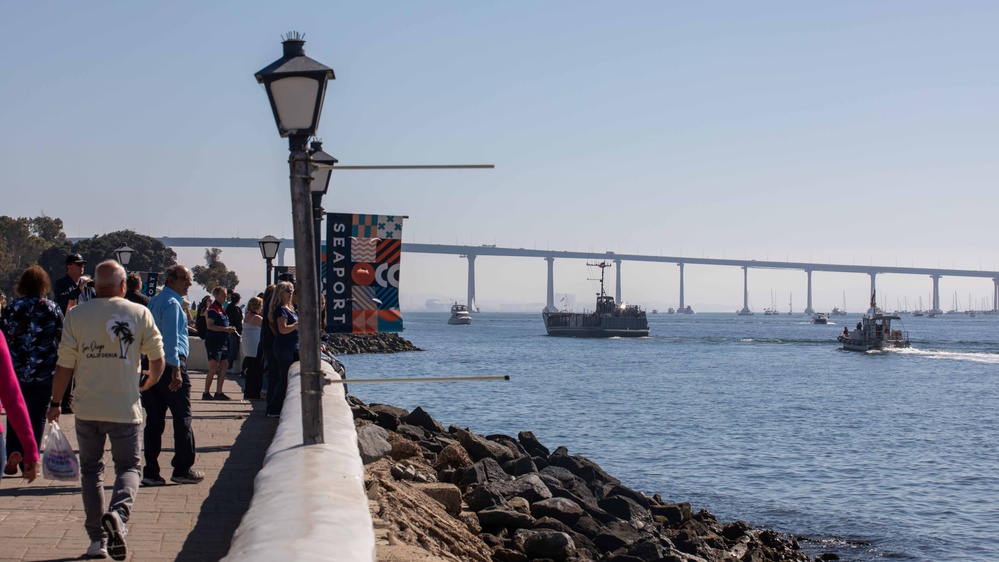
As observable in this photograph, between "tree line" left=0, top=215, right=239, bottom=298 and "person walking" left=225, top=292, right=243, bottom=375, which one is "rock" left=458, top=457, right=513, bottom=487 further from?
"tree line" left=0, top=215, right=239, bottom=298

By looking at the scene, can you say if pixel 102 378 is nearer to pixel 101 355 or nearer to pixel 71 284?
pixel 101 355

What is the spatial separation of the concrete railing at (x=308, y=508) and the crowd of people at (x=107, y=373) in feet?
2.54

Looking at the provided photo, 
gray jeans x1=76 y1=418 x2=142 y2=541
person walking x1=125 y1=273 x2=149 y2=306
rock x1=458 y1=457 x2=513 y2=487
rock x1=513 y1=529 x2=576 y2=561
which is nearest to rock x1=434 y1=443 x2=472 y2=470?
rock x1=458 y1=457 x2=513 y2=487

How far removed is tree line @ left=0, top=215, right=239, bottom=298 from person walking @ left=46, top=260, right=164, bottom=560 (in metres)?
62.5

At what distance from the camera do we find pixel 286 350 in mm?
9906

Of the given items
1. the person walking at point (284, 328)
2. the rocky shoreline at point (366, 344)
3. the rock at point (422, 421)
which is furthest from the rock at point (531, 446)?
the rocky shoreline at point (366, 344)

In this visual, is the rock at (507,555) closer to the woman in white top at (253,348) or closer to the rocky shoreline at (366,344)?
the woman in white top at (253,348)

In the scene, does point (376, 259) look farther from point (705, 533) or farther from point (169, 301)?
point (705, 533)

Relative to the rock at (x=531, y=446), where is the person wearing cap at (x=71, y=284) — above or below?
above

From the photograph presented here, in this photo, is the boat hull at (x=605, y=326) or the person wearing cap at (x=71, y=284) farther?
the boat hull at (x=605, y=326)

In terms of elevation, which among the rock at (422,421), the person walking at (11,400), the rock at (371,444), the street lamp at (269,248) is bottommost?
the rock at (422,421)

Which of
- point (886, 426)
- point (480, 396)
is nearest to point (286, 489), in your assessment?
point (886, 426)

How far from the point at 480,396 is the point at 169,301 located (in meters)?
28.5

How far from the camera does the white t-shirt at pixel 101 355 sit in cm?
538
